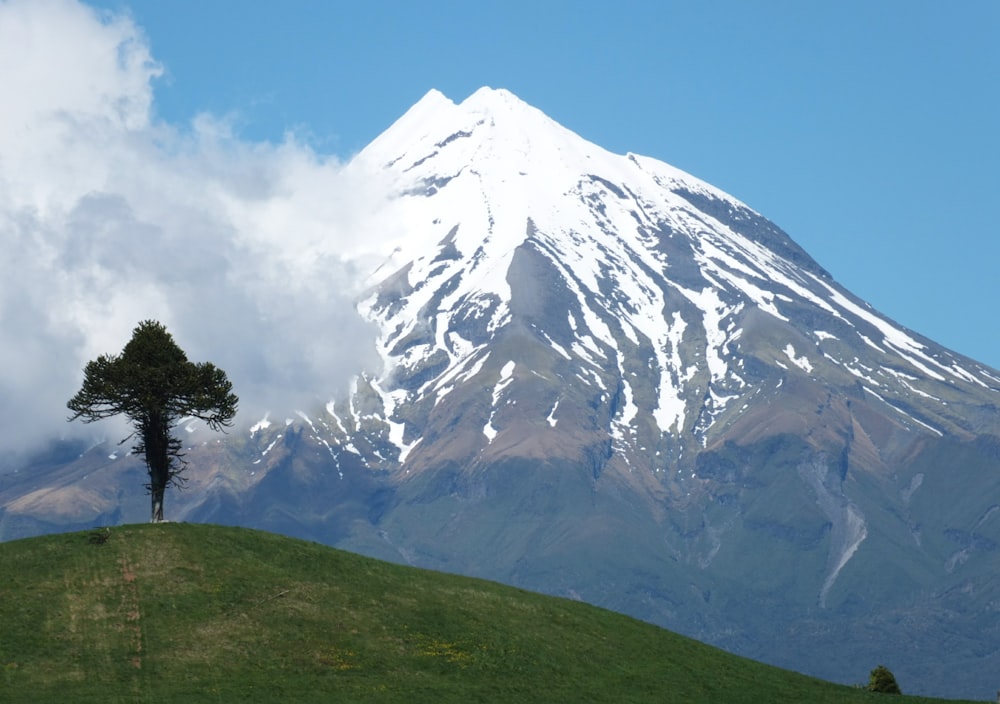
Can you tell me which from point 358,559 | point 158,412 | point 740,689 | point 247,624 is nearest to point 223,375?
point 158,412

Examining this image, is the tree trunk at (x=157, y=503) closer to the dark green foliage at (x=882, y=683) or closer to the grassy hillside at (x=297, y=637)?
the grassy hillside at (x=297, y=637)

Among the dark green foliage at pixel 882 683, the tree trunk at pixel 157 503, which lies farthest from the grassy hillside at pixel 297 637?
the dark green foliage at pixel 882 683

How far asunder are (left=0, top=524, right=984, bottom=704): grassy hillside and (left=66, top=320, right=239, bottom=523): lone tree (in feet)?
28.3

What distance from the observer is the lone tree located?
137250 mm

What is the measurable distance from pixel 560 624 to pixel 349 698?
27.7m

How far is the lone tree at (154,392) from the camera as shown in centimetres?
13725

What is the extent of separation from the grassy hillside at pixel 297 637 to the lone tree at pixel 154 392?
28.3ft

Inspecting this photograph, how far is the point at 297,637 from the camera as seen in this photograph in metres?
120

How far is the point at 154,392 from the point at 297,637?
90.8 ft

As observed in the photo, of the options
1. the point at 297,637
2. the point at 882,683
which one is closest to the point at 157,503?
the point at 297,637

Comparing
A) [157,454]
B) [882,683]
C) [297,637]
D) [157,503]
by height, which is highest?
[157,454]

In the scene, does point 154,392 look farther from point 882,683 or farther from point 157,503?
point 882,683

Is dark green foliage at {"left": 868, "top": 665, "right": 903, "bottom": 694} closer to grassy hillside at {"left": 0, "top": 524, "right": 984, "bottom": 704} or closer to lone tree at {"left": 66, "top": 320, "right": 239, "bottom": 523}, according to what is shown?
grassy hillside at {"left": 0, "top": 524, "right": 984, "bottom": 704}

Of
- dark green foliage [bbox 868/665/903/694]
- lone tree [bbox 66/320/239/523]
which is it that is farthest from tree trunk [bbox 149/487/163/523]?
dark green foliage [bbox 868/665/903/694]
